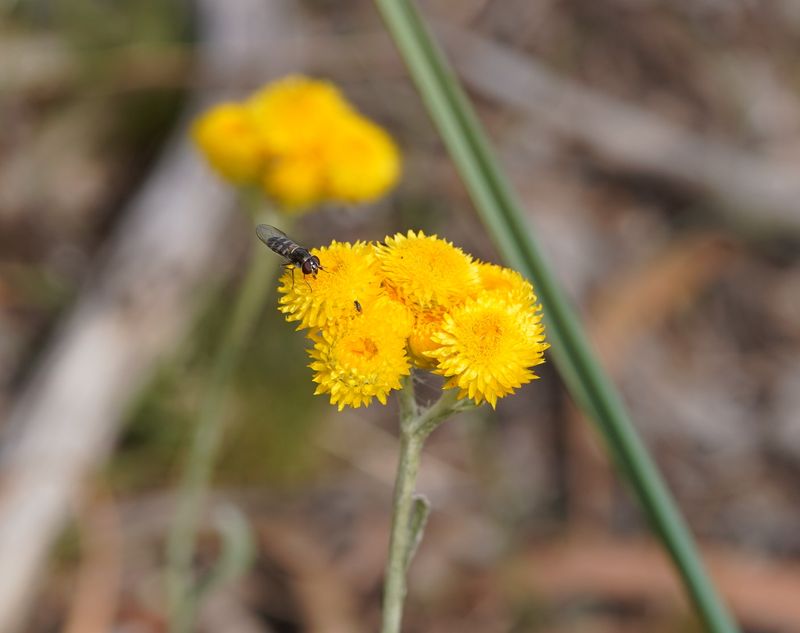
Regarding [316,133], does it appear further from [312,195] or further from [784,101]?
[784,101]

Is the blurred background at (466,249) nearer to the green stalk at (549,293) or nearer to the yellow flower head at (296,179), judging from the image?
the yellow flower head at (296,179)

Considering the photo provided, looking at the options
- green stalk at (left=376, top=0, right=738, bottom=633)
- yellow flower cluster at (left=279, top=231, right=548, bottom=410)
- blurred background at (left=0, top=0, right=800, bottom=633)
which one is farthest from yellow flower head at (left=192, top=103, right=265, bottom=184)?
blurred background at (left=0, top=0, right=800, bottom=633)

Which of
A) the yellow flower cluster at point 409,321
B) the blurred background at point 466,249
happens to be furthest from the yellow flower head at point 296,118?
the blurred background at point 466,249

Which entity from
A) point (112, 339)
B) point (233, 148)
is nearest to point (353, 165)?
point (233, 148)

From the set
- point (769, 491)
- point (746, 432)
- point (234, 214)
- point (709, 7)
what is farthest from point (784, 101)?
point (234, 214)

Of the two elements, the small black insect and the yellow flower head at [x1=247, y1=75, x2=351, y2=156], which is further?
the yellow flower head at [x1=247, y1=75, x2=351, y2=156]

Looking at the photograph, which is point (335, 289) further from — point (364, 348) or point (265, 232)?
point (265, 232)

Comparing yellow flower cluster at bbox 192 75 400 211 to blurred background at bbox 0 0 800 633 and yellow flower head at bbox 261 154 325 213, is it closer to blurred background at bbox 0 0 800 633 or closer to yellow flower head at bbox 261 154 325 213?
yellow flower head at bbox 261 154 325 213
